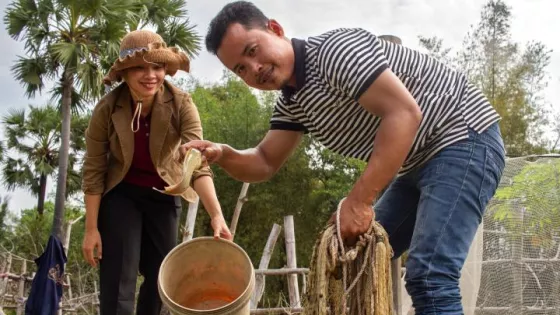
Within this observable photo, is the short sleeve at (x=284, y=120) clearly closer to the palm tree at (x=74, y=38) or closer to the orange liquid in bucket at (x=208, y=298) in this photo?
the orange liquid in bucket at (x=208, y=298)

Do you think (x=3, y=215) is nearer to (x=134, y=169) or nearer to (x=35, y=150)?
(x=35, y=150)

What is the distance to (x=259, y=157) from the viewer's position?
2613mm

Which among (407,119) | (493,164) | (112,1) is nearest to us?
(407,119)

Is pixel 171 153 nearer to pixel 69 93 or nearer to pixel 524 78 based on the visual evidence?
pixel 69 93

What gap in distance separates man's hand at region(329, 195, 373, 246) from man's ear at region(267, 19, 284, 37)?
1.91 ft

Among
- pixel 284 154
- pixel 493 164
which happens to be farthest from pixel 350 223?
pixel 284 154

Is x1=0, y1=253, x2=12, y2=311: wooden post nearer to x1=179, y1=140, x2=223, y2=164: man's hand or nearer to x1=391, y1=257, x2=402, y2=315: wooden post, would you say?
x1=391, y1=257, x2=402, y2=315: wooden post

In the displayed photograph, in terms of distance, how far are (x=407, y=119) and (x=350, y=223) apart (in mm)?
351

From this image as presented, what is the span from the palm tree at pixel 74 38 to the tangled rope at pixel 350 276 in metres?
8.44

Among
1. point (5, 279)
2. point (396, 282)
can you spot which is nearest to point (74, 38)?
point (5, 279)

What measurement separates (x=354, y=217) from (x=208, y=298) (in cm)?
92

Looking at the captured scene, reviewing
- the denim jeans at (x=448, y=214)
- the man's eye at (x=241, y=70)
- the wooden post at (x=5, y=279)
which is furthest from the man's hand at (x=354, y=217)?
the wooden post at (x=5, y=279)

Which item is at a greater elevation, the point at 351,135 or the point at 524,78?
the point at 524,78

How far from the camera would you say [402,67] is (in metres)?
2.12
